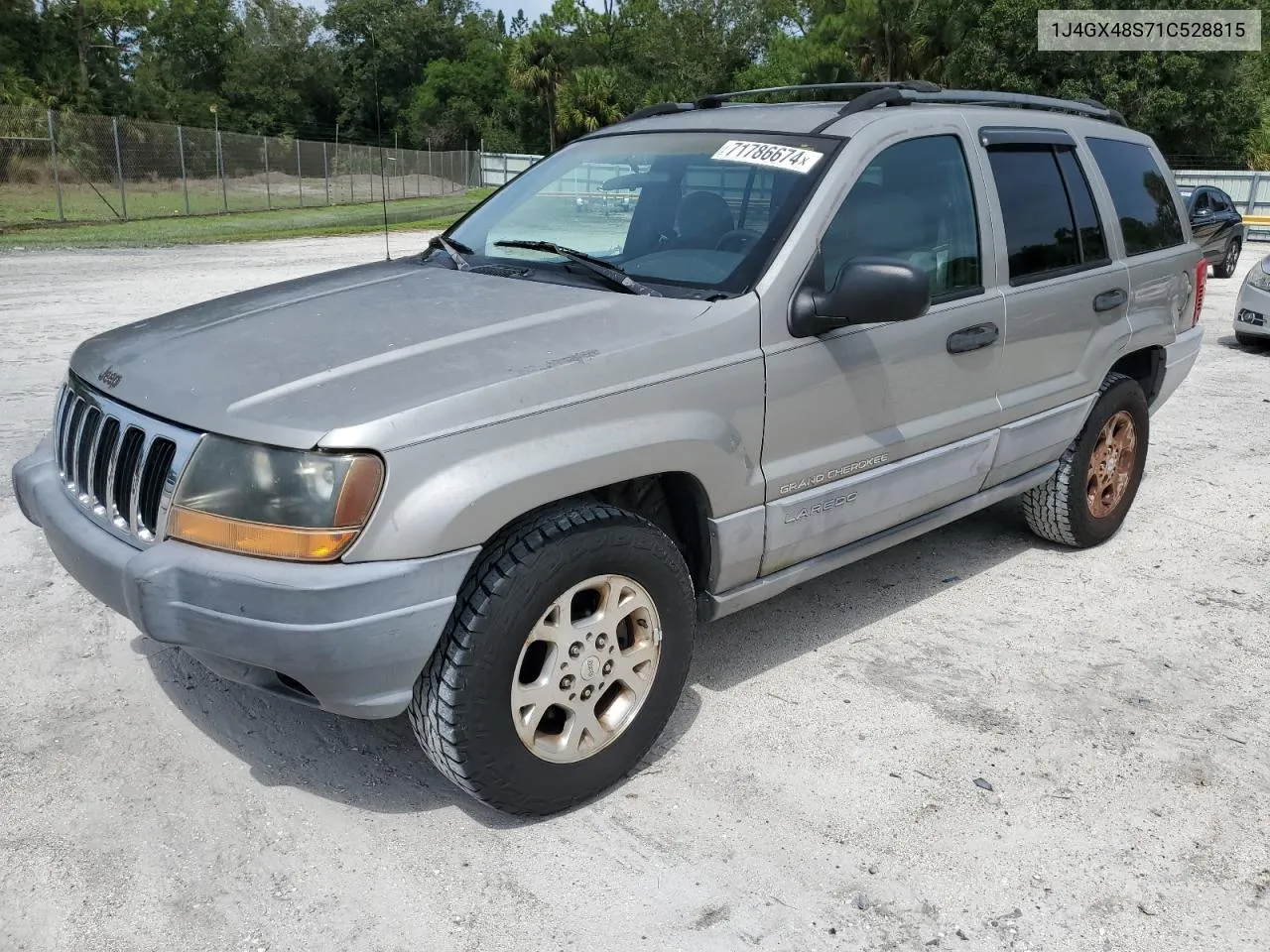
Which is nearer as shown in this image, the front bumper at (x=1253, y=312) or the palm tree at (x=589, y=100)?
the front bumper at (x=1253, y=312)

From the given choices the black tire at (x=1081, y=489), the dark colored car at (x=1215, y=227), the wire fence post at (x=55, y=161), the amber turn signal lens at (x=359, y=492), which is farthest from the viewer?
the wire fence post at (x=55, y=161)

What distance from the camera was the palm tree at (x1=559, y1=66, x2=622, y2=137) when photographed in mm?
61750


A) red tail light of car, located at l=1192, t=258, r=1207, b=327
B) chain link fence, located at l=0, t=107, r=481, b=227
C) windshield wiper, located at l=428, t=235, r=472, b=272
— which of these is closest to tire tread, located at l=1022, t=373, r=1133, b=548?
red tail light of car, located at l=1192, t=258, r=1207, b=327

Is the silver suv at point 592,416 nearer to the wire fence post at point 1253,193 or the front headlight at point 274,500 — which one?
the front headlight at point 274,500

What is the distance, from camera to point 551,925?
2.64m

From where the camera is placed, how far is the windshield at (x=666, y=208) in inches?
136

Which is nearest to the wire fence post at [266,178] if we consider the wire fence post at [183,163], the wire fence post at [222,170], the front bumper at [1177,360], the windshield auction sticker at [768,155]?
the wire fence post at [222,170]

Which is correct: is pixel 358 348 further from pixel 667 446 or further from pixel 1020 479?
pixel 1020 479

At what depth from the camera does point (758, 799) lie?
3152 mm

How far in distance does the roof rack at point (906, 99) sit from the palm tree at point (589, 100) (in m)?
58.8

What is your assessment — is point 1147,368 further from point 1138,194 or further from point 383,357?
point 383,357

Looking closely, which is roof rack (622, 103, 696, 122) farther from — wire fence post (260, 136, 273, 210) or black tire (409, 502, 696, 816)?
wire fence post (260, 136, 273, 210)

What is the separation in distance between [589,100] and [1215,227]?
50.5m

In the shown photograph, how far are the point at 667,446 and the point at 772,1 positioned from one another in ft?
216
